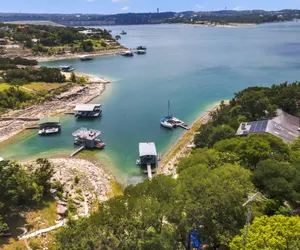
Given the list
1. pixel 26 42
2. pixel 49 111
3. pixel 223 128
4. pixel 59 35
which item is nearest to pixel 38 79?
pixel 49 111

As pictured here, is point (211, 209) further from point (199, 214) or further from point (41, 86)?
point (41, 86)

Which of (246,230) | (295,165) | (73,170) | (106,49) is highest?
(246,230)

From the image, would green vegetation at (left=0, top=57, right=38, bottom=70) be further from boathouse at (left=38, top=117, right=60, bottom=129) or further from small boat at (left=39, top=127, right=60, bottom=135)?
small boat at (left=39, top=127, right=60, bottom=135)

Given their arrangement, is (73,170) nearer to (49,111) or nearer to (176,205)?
(176,205)

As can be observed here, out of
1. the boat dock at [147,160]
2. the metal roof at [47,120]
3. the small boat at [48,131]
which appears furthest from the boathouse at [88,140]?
the boat dock at [147,160]

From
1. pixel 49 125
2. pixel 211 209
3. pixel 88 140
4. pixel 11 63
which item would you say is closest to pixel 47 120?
pixel 49 125
